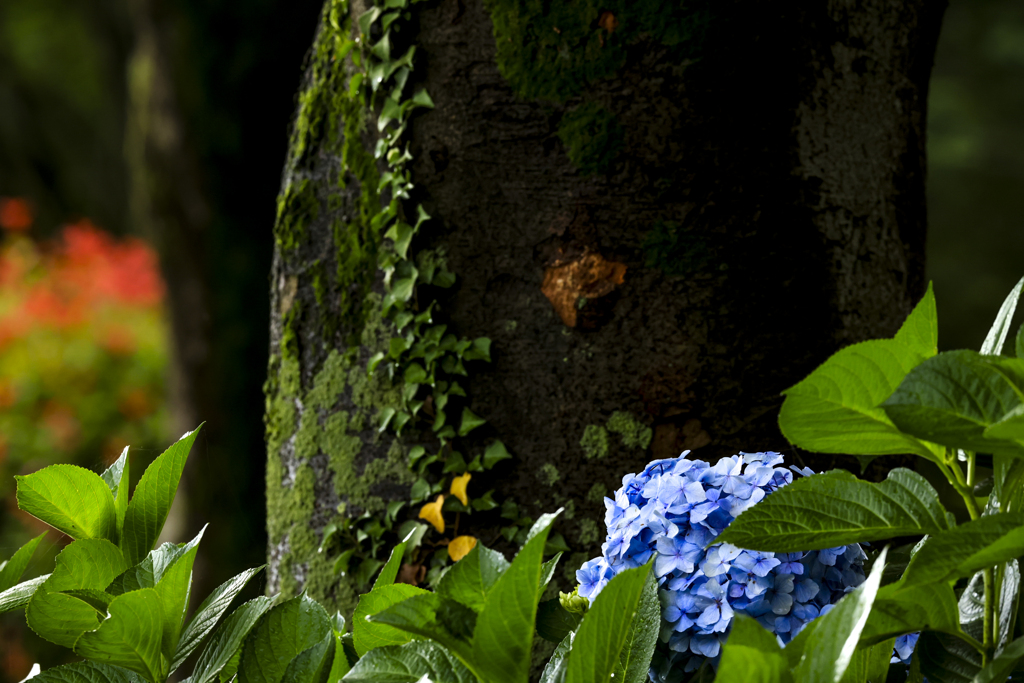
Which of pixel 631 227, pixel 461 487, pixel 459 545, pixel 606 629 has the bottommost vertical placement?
pixel 459 545

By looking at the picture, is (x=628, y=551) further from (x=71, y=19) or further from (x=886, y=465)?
(x=71, y=19)

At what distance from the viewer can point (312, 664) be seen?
75 centimetres

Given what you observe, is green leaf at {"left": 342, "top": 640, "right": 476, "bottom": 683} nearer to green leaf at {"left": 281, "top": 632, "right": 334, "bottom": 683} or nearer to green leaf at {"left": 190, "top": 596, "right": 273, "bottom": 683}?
green leaf at {"left": 281, "top": 632, "right": 334, "bottom": 683}

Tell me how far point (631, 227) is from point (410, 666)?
3.26 feet

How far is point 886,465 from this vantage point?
162 centimetres

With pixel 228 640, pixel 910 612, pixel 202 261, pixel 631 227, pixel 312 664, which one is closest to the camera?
pixel 910 612

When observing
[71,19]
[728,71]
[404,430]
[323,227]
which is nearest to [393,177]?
[323,227]

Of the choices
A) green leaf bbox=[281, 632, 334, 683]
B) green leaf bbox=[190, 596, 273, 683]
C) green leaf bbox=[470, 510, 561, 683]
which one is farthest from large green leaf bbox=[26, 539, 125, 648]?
green leaf bbox=[470, 510, 561, 683]

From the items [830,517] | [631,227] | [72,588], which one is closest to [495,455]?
[631,227]

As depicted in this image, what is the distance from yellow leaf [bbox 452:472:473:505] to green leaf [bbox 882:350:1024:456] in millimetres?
1036

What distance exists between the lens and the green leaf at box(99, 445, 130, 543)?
3.29 ft

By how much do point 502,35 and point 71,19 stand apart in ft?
46.6

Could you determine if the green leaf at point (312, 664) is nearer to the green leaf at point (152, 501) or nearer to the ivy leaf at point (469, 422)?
the green leaf at point (152, 501)

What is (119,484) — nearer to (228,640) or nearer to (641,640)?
(228,640)
